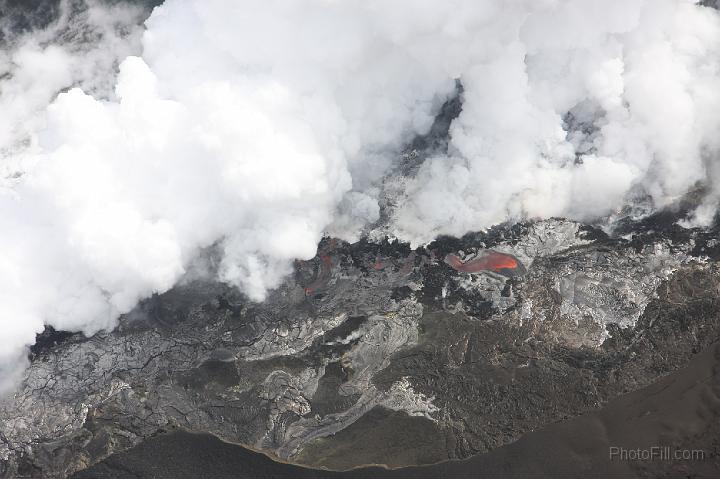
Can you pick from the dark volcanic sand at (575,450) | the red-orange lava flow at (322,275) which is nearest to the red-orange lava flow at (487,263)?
the red-orange lava flow at (322,275)

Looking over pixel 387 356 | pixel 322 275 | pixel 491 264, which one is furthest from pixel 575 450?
pixel 322 275

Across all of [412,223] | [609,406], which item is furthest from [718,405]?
[412,223]

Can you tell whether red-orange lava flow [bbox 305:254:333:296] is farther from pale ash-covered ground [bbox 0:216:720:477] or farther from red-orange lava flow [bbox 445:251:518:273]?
red-orange lava flow [bbox 445:251:518:273]

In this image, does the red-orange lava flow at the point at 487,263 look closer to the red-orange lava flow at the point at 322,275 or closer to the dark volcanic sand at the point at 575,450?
the red-orange lava flow at the point at 322,275

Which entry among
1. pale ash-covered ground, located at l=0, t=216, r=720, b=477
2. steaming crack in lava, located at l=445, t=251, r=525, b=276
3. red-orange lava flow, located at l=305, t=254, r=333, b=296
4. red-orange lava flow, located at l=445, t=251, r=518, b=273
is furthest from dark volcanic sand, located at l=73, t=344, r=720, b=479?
red-orange lava flow, located at l=305, t=254, r=333, b=296

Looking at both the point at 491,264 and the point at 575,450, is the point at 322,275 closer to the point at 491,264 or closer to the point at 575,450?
the point at 491,264

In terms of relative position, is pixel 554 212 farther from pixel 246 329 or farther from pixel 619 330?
pixel 246 329

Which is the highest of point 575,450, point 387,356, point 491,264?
point 491,264
